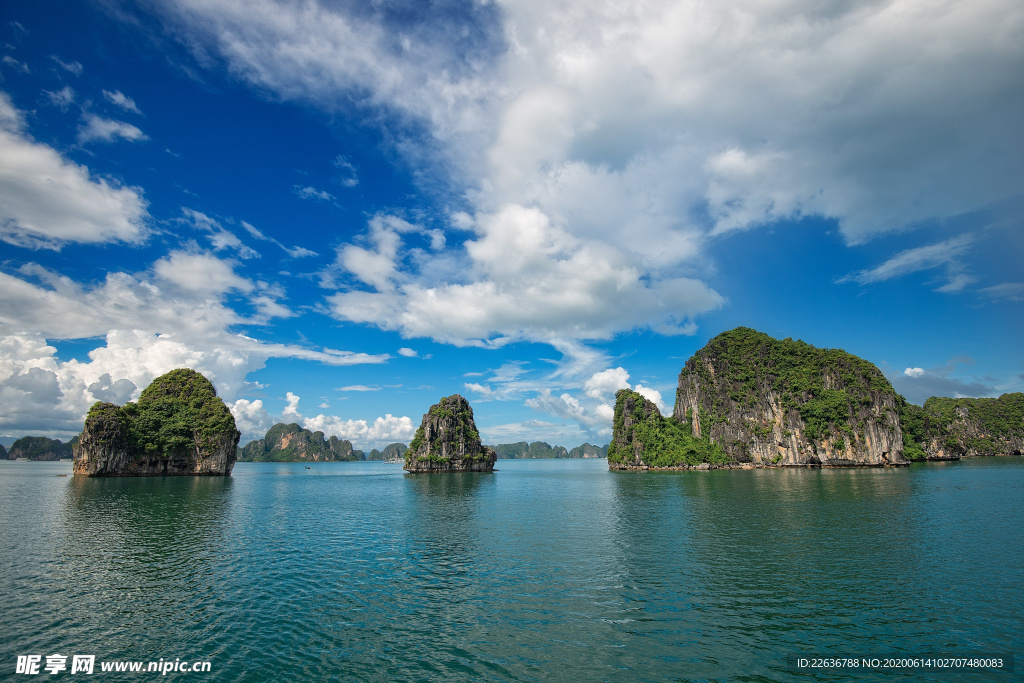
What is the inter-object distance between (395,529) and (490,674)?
1182 inches

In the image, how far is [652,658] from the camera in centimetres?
1614

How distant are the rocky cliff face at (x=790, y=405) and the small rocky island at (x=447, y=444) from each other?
79.8 m

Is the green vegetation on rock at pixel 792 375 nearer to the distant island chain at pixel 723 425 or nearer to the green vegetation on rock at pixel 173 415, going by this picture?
the distant island chain at pixel 723 425

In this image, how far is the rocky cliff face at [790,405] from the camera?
5153 inches

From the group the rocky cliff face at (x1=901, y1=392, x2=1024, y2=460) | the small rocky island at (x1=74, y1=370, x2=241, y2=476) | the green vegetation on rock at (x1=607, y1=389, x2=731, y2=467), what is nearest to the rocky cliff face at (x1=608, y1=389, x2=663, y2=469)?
the green vegetation on rock at (x1=607, y1=389, x2=731, y2=467)

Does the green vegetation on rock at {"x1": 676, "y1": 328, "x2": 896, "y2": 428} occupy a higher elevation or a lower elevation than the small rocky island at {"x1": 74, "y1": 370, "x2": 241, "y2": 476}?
higher

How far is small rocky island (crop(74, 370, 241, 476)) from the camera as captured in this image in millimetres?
105625

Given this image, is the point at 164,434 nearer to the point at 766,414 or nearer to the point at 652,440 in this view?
the point at 652,440

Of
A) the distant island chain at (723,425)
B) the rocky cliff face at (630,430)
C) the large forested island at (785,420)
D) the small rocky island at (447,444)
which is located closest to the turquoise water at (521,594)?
the distant island chain at (723,425)

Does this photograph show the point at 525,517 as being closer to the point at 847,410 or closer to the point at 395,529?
the point at 395,529

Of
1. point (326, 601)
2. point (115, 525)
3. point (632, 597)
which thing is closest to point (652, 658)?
point (632, 597)

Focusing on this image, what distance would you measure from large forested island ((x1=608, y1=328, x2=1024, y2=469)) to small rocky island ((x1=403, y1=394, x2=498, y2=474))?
52310mm

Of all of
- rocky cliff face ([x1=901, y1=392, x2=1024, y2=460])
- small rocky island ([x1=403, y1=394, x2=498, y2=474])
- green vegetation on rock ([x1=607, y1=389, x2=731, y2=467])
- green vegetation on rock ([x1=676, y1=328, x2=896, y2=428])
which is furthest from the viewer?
rocky cliff face ([x1=901, y1=392, x2=1024, y2=460])

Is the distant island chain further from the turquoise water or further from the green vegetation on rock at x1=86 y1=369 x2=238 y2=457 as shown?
the turquoise water
